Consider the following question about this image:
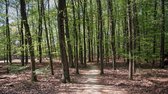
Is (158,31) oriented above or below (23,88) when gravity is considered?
above

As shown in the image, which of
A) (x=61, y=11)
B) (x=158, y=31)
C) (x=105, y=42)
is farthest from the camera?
(x=105, y=42)

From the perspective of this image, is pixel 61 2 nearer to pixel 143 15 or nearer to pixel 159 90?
pixel 159 90

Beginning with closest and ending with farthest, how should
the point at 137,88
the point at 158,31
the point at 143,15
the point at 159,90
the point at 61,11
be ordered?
1. the point at 159,90
2. the point at 137,88
3. the point at 61,11
4. the point at 158,31
5. the point at 143,15

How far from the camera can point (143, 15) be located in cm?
3159

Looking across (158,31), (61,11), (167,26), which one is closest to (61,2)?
(61,11)

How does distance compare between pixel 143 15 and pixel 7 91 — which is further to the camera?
pixel 143 15

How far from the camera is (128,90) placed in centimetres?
1495

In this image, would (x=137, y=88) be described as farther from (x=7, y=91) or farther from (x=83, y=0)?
(x=83, y=0)

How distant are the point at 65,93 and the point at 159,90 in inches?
213

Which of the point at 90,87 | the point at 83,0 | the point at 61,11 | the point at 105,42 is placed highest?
the point at 83,0

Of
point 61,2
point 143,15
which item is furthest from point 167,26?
point 61,2

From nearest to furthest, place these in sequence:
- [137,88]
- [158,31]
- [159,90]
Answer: [159,90], [137,88], [158,31]

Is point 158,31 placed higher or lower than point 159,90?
higher

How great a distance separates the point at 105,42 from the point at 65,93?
869 inches
